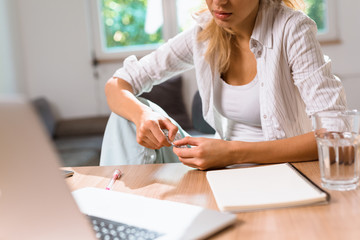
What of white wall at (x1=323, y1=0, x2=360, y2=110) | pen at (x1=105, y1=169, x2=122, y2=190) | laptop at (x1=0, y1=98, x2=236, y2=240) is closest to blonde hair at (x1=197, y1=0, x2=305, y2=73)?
pen at (x1=105, y1=169, x2=122, y2=190)

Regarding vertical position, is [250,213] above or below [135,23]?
below

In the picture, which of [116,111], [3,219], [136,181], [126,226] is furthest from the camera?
[116,111]

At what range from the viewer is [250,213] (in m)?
0.70

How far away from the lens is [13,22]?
3779 millimetres

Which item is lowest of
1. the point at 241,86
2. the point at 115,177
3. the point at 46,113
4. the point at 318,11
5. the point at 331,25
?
the point at 46,113

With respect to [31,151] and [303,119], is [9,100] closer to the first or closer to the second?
[31,151]

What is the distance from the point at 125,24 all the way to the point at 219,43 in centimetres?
257

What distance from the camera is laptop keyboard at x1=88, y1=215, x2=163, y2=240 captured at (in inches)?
24.8

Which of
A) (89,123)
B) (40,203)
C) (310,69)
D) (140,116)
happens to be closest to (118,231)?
(40,203)

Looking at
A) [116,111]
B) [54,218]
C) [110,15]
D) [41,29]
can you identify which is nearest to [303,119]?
[116,111]

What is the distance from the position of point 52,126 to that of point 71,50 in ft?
2.27

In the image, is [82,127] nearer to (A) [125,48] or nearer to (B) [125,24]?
(A) [125,48]

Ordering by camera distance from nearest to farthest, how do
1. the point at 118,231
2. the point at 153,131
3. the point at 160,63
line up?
the point at 118,231 → the point at 153,131 → the point at 160,63

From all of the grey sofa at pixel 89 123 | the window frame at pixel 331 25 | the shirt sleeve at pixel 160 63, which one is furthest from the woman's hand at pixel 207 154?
the window frame at pixel 331 25
